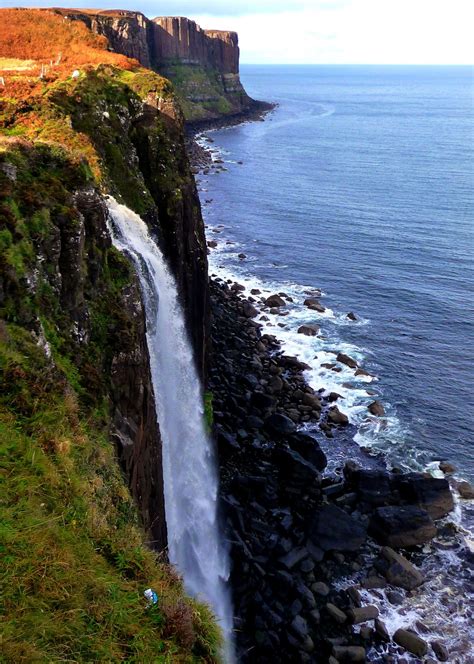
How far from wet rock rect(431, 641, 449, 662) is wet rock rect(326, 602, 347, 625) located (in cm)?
407

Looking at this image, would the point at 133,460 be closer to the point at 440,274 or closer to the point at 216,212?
the point at 440,274

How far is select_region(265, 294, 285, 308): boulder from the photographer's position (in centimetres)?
5538

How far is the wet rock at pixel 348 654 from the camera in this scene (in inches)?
883

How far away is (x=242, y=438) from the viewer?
34.9 metres

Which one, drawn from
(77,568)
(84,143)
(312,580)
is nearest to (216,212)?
(84,143)

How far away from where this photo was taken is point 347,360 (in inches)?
1816

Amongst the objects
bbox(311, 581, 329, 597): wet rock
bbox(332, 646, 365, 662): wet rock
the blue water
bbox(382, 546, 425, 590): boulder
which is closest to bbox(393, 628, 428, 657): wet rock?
bbox(332, 646, 365, 662): wet rock

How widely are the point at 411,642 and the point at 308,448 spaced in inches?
499

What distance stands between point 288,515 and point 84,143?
21898 mm

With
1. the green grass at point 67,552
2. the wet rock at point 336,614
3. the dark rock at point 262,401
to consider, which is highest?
the green grass at point 67,552

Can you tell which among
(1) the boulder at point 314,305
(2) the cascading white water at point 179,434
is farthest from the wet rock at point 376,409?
(1) the boulder at point 314,305

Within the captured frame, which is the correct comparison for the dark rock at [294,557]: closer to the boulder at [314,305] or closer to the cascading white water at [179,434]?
the cascading white water at [179,434]

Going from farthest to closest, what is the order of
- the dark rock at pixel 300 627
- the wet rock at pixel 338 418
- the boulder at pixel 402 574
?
1. the wet rock at pixel 338 418
2. the boulder at pixel 402 574
3. the dark rock at pixel 300 627

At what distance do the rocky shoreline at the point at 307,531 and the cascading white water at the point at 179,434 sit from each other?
1.43m
